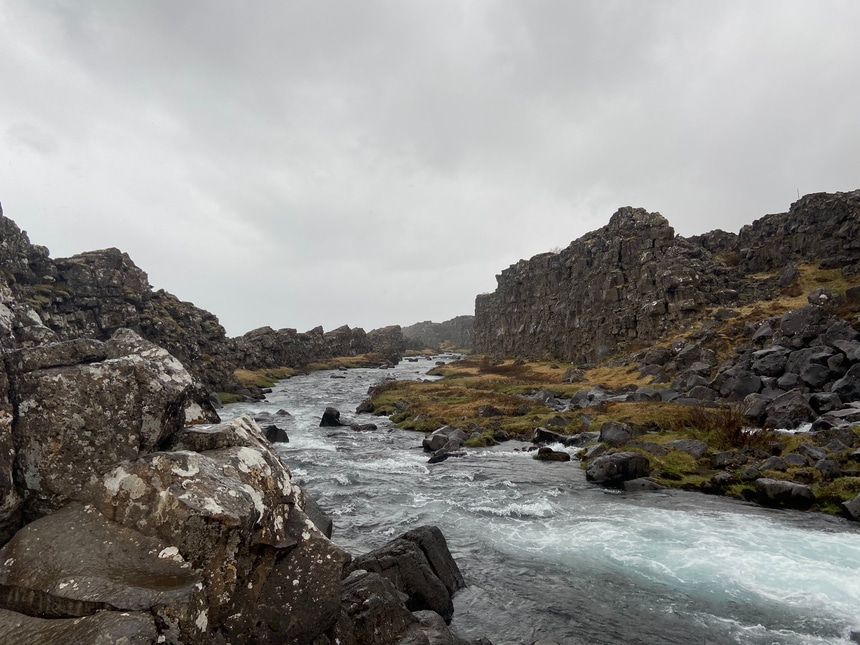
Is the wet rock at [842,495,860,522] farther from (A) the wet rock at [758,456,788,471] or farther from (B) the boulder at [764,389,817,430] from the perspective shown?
(B) the boulder at [764,389,817,430]

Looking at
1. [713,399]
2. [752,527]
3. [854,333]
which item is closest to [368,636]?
[752,527]

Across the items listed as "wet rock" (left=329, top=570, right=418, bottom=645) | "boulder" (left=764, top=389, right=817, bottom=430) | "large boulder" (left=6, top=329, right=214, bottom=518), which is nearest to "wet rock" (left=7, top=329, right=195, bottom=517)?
"large boulder" (left=6, top=329, right=214, bottom=518)

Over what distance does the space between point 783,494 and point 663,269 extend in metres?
61.2

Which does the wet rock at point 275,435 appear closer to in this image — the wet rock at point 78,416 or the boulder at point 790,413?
the wet rock at point 78,416

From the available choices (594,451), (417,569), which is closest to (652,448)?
(594,451)

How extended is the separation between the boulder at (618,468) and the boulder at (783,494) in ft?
16.7

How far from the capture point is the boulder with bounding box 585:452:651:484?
24.1 meters

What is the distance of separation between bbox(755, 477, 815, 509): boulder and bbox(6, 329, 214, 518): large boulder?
2295cm

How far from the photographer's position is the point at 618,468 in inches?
952

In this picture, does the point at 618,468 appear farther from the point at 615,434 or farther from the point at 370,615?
the point at 370,615

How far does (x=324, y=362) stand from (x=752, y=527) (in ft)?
454

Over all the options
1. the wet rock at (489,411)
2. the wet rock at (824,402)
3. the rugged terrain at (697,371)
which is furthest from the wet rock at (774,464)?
the wet rock at (489,411)

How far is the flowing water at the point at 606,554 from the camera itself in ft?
40.1

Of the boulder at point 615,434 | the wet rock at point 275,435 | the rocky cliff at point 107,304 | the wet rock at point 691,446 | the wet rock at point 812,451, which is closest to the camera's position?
the wet rock at point 812,451
